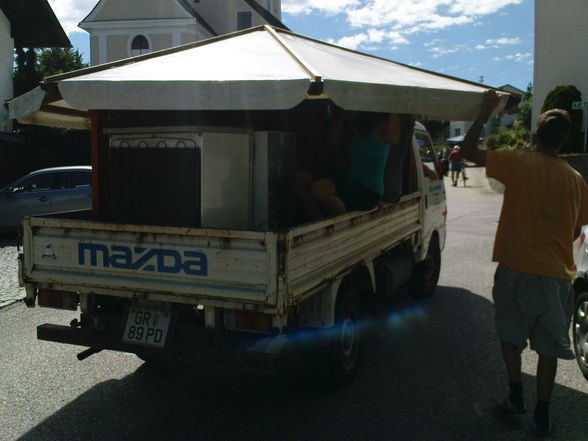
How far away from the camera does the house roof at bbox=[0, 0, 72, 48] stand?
790 inches

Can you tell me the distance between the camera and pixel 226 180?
427 cm

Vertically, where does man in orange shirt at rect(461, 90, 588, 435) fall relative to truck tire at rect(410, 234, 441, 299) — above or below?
above

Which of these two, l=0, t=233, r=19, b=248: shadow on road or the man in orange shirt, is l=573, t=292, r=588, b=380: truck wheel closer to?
the man in orange shirt

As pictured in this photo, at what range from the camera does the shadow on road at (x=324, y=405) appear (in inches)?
154

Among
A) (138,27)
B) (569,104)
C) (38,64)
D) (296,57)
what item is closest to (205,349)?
(296,57)

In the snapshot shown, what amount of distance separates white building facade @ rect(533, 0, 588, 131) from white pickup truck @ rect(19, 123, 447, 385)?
19.1 m

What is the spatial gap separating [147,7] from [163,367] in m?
28.8

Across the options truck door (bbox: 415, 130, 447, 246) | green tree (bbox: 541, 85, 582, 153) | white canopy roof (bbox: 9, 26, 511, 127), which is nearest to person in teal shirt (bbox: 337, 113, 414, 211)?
white canopy roof (bbox: 9, 26, 511, 127)

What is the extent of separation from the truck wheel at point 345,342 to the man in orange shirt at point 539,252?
3.69ft

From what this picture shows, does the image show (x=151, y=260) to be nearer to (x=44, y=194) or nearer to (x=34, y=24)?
(x=44, y=194)

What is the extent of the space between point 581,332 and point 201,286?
315cm

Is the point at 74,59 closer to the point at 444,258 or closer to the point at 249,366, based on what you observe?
the point at 444,258

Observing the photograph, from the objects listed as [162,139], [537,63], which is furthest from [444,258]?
[537,63]

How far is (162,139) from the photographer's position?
425 cm
